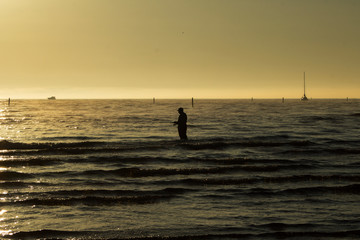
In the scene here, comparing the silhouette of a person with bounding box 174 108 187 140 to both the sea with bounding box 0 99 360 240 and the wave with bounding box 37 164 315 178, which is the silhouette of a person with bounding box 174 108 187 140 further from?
the wave with bounding box 37 164 315 178

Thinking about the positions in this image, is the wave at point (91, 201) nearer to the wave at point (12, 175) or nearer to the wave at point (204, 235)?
the wave at point (204, 235)

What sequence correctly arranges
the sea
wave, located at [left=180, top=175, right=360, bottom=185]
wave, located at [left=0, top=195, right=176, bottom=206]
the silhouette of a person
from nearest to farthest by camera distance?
the sea < wave, located at [left=0, top=195, right=176, bottom=206] < wave, located at [left=180, top=175, right=360, bottom=185] < the silhouette of a person

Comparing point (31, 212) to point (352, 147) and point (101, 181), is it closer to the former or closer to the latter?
point (101, 181)

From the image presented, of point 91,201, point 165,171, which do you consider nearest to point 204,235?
point 91,201

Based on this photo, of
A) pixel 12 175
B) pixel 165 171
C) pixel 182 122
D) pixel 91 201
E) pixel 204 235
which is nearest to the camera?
pixel 204 235

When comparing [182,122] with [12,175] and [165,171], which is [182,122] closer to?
[165,171]

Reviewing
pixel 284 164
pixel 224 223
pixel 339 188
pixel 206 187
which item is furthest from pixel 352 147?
pixel 224 223

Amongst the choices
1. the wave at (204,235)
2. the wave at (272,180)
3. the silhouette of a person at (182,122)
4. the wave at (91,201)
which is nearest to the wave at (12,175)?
the wave at (91,201)

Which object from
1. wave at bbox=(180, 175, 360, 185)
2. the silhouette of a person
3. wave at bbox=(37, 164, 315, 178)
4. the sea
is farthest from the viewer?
the silhouette of a person

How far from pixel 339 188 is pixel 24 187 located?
37.7 ft

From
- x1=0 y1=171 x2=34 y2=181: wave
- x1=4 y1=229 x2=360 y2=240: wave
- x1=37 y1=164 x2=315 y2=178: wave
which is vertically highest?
x1=0 y1=171 x2=34 y2=181: wave

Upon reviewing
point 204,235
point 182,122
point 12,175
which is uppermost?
point 182,122

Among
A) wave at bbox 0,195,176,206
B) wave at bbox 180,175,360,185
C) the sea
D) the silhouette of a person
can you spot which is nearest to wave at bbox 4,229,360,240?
the sea

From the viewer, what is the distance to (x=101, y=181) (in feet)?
57.3
